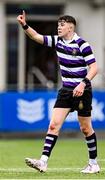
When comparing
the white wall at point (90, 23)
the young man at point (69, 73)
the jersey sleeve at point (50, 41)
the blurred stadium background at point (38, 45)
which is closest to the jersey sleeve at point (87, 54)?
the young man at point (69, 73)

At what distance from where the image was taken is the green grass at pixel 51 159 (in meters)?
11.2

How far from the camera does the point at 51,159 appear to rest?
14.8m

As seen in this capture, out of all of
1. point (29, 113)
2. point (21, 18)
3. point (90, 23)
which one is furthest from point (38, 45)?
point (21, 18)

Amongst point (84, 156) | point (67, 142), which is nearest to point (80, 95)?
point (84, 156)

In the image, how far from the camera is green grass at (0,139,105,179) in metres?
11.2

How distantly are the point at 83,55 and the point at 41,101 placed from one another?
9.60 metres

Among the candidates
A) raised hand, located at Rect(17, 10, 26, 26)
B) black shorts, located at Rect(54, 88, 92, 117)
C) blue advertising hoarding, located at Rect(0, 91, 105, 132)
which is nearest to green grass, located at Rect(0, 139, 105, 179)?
blue advertising hoarding, located at Rect(0, 91, 105, 132)

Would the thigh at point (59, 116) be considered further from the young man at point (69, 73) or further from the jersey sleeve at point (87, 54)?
the jersey sleeve at point (87, 54)

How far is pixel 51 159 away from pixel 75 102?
3.29 m

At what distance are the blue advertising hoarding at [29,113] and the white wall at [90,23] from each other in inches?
226

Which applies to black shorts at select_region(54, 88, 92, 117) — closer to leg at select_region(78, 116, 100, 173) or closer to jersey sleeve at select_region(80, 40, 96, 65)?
leg at select_region(78, 116, 100, 173)

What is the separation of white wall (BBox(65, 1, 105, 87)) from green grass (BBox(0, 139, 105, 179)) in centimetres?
630

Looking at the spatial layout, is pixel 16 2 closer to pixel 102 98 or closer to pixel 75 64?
pixel 102 98

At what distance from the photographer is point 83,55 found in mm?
11523
